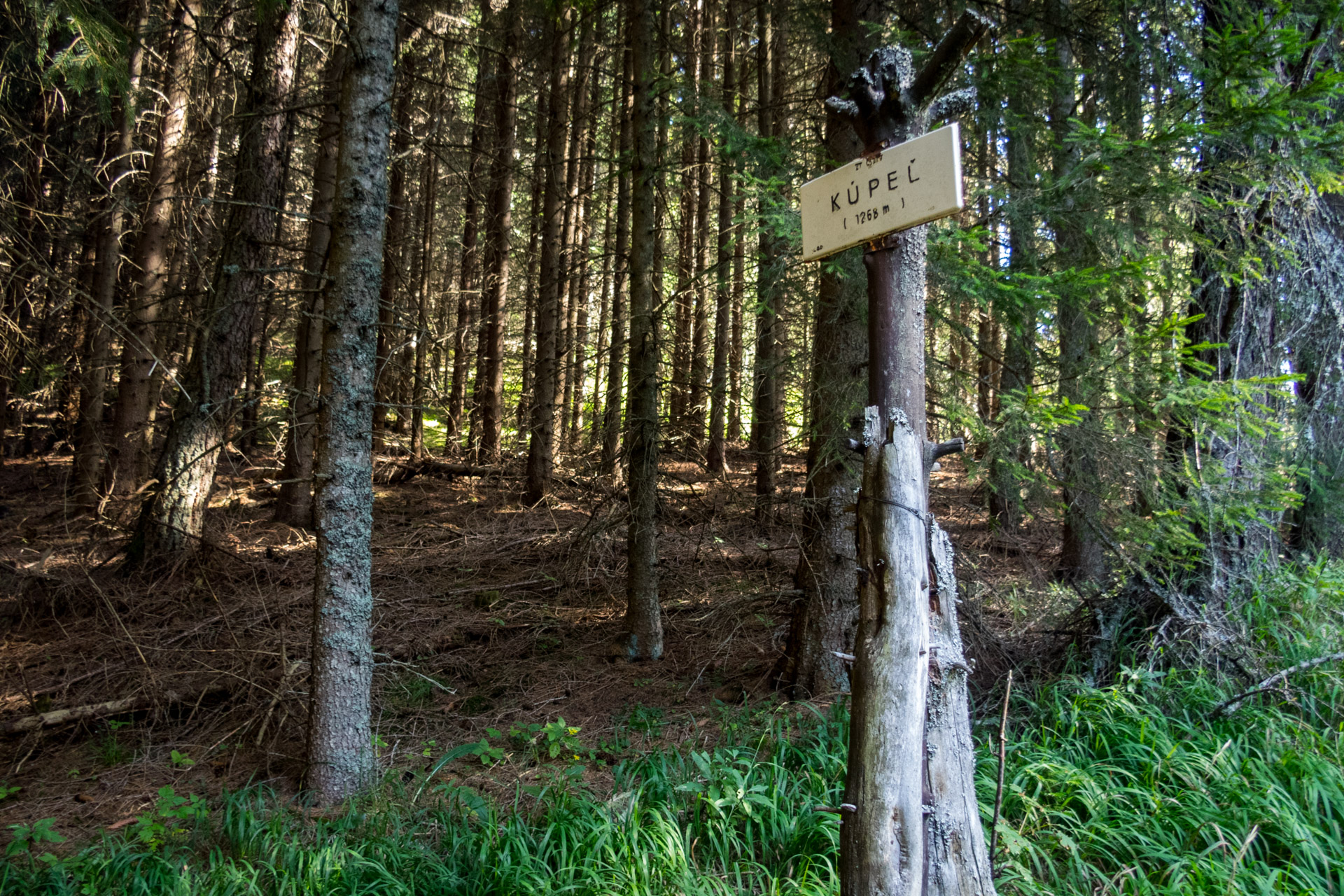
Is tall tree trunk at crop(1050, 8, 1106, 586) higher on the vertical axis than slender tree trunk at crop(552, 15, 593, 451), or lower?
lower

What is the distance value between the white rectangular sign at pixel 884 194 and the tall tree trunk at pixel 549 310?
5245 millimetres

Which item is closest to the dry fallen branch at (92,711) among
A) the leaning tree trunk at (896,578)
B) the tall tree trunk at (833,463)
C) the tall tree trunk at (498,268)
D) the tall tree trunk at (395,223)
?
the tall tree trunk at (395,223)

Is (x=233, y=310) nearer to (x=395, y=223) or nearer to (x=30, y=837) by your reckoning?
(x=395, y=223)

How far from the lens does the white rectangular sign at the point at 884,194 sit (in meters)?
1.98

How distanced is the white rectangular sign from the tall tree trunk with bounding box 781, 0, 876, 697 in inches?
86.0

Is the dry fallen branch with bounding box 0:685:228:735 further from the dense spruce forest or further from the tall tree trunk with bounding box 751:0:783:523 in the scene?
the tall tree trunk with bounding box 751:0:783:523

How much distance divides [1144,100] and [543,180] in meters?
8.26

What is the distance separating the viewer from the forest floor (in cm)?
458

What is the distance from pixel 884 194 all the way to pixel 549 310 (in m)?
6.64

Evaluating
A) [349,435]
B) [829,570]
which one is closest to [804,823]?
[829,570]

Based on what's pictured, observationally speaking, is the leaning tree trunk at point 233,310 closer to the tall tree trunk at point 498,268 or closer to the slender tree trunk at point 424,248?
the tall tree trunk at point 498,268

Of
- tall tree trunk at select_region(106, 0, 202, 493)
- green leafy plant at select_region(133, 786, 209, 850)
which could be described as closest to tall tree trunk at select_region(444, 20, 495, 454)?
tall tree trunk at select_region(106, 0, 202, 493)

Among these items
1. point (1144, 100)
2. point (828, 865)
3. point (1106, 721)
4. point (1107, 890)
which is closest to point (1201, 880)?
point (1107, 890)

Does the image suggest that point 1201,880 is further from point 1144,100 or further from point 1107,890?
point 1144,100
